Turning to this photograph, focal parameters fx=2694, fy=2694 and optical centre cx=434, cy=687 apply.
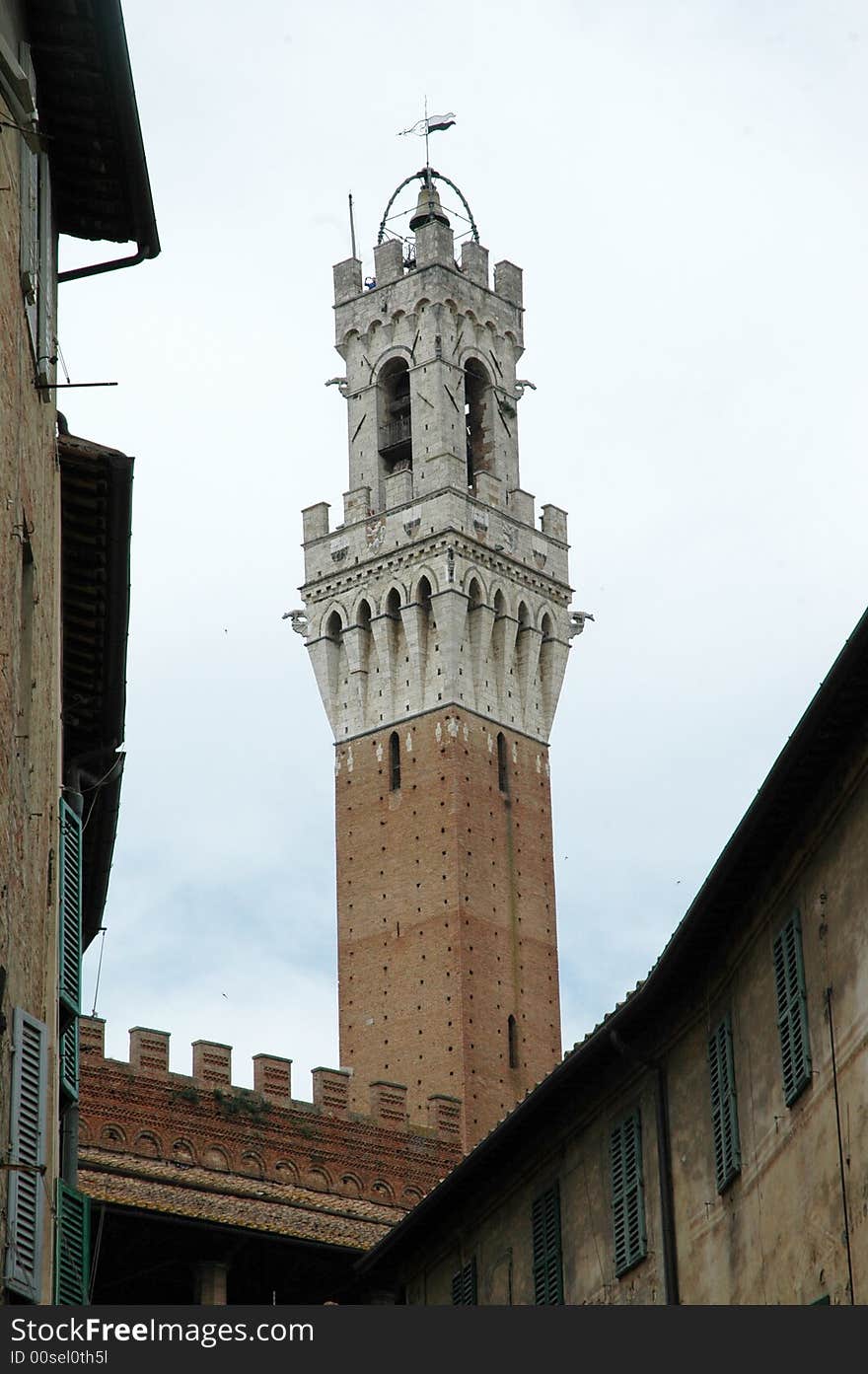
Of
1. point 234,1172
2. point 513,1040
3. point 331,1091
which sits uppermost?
point 513,1040

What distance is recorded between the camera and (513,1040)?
1933 inches

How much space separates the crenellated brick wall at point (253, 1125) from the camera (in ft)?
124

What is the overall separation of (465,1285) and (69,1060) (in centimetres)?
785

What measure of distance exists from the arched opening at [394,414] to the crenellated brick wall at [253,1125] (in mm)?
16236

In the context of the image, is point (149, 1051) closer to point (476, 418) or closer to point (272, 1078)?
point (272, 1078)

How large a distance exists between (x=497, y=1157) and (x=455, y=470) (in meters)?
32.5

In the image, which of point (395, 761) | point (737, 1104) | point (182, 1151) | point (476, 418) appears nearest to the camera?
point (737, 1104)

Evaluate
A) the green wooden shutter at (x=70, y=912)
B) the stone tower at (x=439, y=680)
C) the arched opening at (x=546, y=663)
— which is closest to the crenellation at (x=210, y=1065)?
the stone tower at (x=439, y=680)

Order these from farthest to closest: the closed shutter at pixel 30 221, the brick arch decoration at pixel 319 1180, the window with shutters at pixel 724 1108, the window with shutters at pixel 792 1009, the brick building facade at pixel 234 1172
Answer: the brick arch decoration at pixel 319 1180
the brick building facade at pixel 234 1172
the window with shutters at pixel 724 1108
the window with shutters at pixel 792 1009
the closed shutter at pixel 30 221

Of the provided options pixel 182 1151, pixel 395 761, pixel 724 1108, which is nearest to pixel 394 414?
pixel 395 761

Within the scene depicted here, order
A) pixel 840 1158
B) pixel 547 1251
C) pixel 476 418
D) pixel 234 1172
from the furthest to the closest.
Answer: pixel 476 418 → pixel 234 1172 → pixel 547 1251 → pixel 840 1158

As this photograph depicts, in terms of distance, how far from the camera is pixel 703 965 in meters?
17.9

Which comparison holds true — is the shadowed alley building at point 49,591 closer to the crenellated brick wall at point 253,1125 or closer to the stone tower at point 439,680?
the crenellated brick wall at point 253,1125

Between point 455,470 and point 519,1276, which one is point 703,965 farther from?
point 455,470
